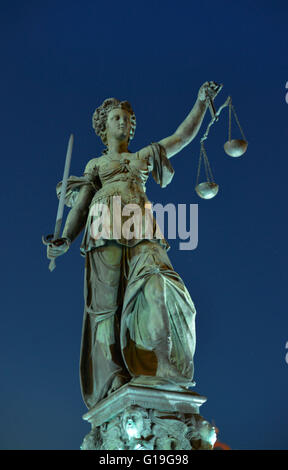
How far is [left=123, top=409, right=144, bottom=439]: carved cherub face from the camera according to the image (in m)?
6.00

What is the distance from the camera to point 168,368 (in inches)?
256

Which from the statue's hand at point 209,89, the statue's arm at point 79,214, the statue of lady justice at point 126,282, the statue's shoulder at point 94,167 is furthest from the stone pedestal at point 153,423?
the statue's hand at point 209,89

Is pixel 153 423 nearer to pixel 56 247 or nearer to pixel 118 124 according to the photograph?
pixel 56 247

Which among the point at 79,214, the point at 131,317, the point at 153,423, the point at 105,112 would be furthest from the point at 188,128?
the point at 153,423

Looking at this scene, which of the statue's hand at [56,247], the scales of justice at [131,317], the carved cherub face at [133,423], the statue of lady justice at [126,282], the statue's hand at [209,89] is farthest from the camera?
the statue's hand at [209,89]

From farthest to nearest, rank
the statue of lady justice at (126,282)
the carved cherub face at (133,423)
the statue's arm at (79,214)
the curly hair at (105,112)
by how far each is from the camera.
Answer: the curly hair at (105,112) → the statue's arm at (79,214) → the statue of lady justice at (126,282) → the carved cherub face at (133,423)

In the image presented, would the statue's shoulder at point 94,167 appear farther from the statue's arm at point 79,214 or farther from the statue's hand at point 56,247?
the statue's hand at point 56,247

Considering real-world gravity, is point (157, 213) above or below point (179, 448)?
above

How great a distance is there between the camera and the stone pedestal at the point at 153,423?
237 inches
